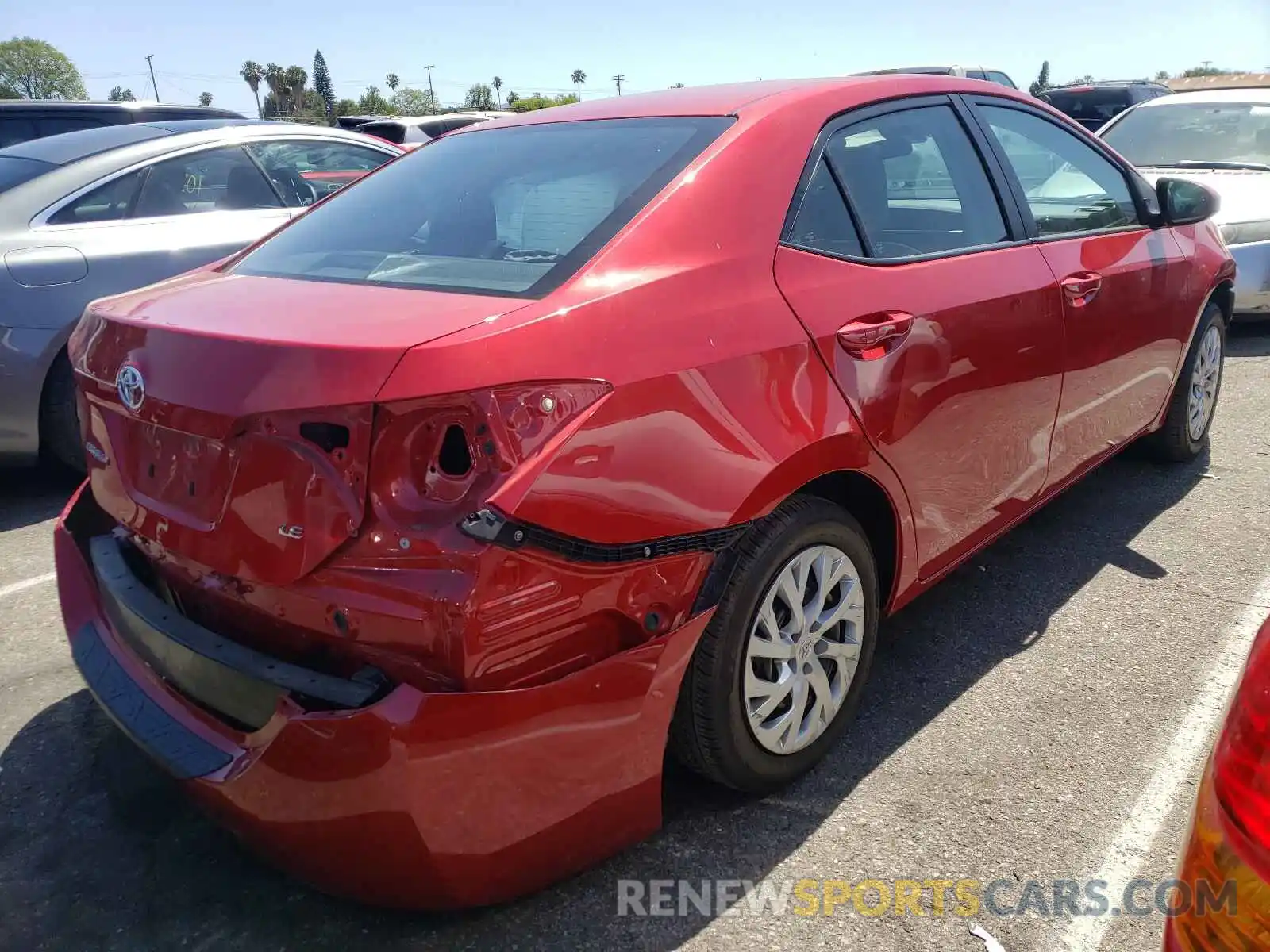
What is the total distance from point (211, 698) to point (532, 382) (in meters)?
0.92

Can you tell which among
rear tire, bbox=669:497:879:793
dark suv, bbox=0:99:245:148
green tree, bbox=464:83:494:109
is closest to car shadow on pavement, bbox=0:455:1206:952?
rear tire, bbox=669:497:879:793

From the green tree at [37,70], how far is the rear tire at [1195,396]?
110238 mm

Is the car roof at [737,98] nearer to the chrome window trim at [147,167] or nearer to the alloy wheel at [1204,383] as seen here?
the alloy wheel at [1204,383]

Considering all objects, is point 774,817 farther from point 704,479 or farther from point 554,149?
point 554,149

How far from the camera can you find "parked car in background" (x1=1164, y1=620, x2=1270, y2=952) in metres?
1.10

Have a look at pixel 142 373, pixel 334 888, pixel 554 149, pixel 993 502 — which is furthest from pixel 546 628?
pixel 993 502

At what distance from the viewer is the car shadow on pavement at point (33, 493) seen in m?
4.16

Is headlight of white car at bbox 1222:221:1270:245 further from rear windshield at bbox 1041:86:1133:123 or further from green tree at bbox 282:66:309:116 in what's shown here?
green tree at bbox 282:66:309:116

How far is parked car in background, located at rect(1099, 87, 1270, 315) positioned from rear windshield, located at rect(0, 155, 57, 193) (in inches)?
254

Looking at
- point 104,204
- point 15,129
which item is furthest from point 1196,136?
point 15,129

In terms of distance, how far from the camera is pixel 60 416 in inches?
164

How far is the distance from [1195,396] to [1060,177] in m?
1.43

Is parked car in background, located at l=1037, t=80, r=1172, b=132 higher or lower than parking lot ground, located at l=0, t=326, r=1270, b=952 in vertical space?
higher

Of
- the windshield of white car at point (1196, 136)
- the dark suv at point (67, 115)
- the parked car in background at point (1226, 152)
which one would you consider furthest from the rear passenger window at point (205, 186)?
the windshield of white car at point (1196, 136)
